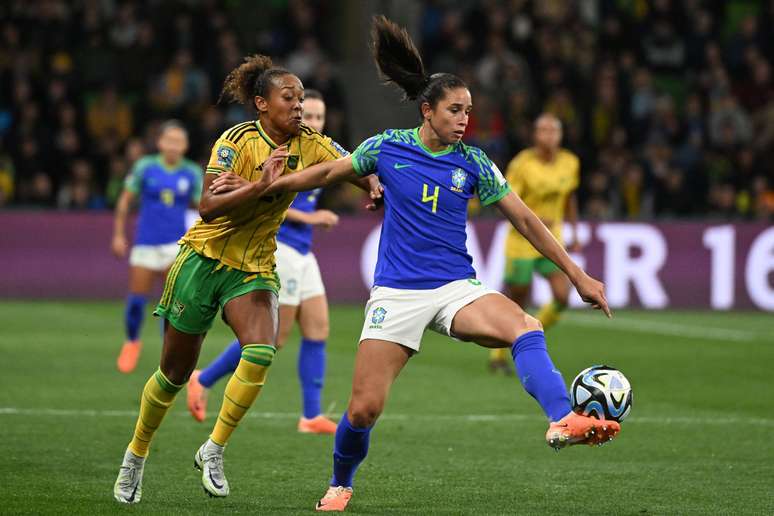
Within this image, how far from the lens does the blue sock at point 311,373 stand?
9359mm

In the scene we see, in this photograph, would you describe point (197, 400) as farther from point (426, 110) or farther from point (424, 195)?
point (426, 110)

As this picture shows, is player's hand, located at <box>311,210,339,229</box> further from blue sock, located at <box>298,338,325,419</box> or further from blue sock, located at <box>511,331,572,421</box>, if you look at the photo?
blue sock, located at <box>511,331,572,421</box>

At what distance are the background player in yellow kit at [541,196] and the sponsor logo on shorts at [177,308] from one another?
641 cm

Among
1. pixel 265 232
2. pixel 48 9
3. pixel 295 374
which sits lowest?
pixel 295 374

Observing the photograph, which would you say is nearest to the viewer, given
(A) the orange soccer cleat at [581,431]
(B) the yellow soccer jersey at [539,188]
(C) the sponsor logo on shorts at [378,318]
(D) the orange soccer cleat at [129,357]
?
(A) the orange soccer cleat at [581,431]

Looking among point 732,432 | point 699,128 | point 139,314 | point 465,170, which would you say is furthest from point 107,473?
point 699,128

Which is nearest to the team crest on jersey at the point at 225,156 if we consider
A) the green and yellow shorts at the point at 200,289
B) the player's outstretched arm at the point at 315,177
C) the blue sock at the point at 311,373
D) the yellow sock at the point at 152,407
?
the player's outstretched arm at the point at 315,177

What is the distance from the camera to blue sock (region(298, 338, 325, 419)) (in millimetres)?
9359

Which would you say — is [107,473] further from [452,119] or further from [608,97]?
[608,97]

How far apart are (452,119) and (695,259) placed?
13193 mm

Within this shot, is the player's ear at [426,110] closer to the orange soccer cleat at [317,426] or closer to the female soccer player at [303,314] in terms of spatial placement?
the female soccer player at [303,314]

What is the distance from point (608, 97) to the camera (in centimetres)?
2192

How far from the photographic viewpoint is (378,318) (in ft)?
21.2

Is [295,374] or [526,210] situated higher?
[526,210]
